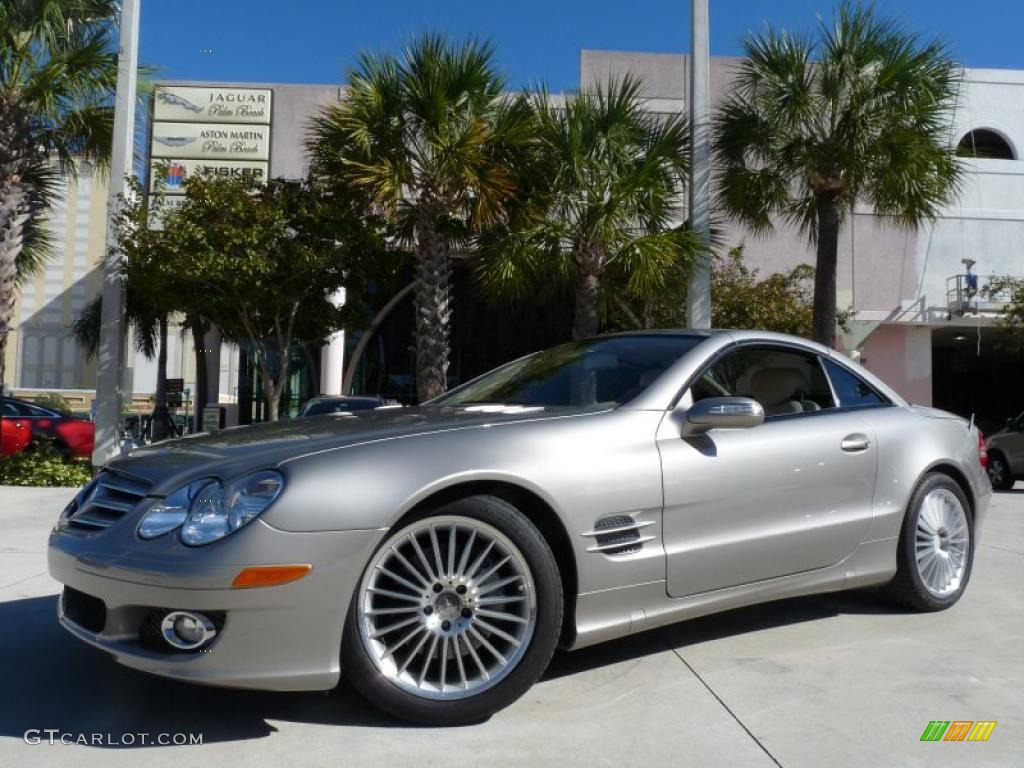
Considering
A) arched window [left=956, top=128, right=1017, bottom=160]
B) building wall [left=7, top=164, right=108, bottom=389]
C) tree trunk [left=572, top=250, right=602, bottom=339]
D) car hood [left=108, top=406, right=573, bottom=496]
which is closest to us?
car hood [left=108, top=406, right=573, bottom=496]

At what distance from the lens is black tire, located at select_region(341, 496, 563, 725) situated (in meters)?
3.01

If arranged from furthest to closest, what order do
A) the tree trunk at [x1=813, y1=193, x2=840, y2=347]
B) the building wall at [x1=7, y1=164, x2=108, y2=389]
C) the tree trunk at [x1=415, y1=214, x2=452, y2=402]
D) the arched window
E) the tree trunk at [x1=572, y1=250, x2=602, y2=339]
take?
the building wall at [x1=7, y1=164, x2=108, y2=389], the arched window, the tree trunk at [x1=415, y1=214, x2=452, y2=402], the tree trunk at [x1=813, y1=193, x2=840, y2=347], the tree trunk at [x1=572, y1=250, x2=602, y2=339]

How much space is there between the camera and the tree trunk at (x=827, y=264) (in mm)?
12922

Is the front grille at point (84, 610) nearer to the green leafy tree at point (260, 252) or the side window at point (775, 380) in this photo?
the side window at point (775, 380)

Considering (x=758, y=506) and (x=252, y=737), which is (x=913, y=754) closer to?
(x=758, y=506)

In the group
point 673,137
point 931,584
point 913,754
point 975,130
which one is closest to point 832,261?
point 673,137

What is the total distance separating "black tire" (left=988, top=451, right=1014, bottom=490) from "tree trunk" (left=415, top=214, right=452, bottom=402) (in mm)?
8808

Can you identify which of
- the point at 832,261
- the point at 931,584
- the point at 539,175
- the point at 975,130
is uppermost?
the point at 975,130

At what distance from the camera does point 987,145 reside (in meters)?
24.3

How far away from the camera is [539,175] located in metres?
12.8

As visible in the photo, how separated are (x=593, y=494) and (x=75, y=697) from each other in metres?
2.07

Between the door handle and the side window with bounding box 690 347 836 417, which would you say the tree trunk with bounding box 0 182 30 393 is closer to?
the side window with bounding box 690 347 836 417

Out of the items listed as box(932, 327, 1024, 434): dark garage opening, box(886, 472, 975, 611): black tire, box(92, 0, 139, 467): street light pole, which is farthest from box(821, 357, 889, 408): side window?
box(932, 327, 1024, 434): dark garage opening

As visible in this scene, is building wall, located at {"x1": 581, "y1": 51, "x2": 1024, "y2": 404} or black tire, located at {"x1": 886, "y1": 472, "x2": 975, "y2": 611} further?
building wall, located at {"x1": 581, "y1": 51, "x2": 1024, "y2": 404}
